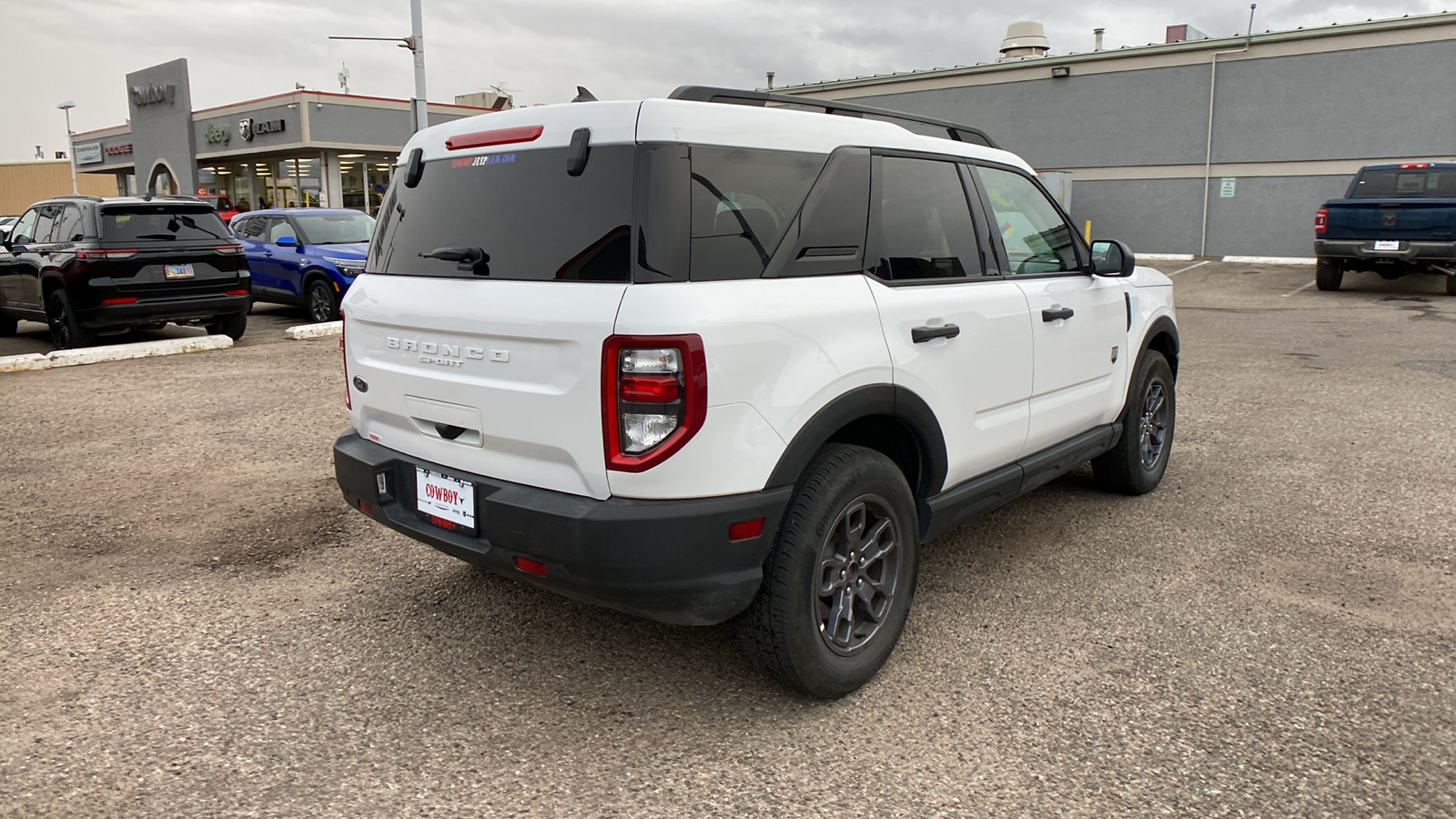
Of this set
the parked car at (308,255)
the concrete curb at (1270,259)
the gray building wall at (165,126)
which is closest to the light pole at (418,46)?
the parked car at (308,255)

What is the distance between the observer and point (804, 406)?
→ 285 cm

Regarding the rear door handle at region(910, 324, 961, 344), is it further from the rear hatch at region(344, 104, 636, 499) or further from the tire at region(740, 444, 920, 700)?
the rear hatch at region(344, 104, 636, 499)

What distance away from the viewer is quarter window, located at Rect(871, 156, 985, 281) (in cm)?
336

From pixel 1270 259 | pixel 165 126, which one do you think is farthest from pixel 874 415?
pixel 165 126

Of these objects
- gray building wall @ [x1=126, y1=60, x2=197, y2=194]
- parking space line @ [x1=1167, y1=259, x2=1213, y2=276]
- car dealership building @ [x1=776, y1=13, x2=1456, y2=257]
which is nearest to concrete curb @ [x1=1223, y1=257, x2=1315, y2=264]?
car dealership building @ [x1=776, y1=13, x2=1456, y2=257]

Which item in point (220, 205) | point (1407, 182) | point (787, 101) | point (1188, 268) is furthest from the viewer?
point (220, 205)

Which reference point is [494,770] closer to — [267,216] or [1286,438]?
[1286,438]

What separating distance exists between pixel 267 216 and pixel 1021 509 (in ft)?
41.6

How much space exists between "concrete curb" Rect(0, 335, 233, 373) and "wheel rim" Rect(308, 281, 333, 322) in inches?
83.6

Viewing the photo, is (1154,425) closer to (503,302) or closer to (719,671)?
(719,671)

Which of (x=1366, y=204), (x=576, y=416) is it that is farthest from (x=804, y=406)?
(x=1366, y=204)

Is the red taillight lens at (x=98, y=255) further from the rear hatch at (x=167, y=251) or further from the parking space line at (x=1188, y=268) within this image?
the parking space line at (x=1188, y=268)

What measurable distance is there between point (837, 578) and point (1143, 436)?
2899 millimetres

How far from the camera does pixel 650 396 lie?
260cm
